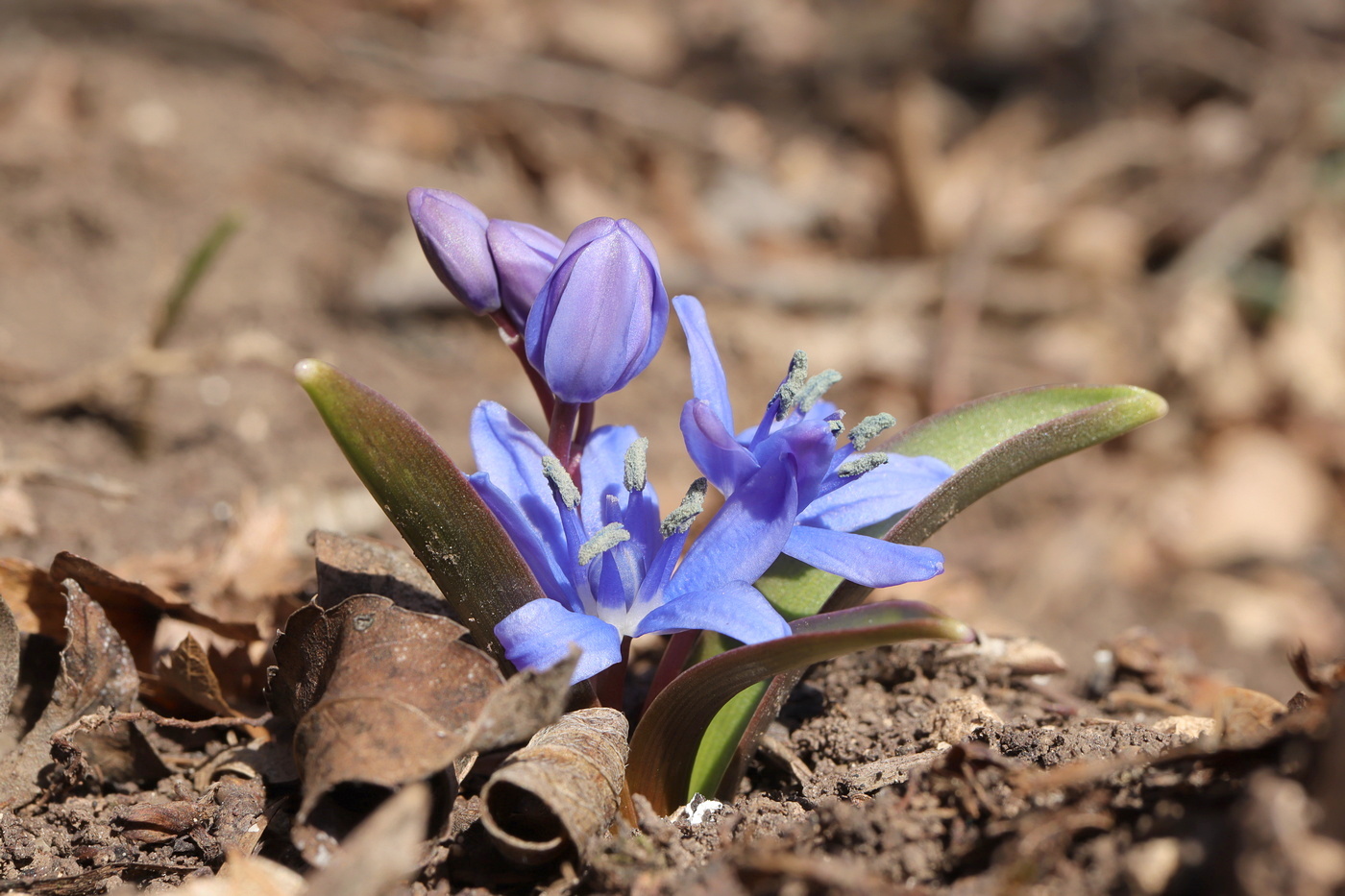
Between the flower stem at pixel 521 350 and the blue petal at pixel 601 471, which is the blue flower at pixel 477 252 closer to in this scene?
the flower stem at pixel 521 350

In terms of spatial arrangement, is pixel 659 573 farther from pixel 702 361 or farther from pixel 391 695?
pixel 391 695

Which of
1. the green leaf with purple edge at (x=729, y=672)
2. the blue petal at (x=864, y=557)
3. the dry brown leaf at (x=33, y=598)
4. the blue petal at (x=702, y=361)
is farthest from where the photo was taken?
the dry brown leaf at (x=33, y=598)

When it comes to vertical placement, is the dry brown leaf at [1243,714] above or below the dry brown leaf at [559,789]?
above

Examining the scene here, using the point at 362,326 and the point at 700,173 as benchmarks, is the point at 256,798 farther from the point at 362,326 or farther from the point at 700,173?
the point at 700,173

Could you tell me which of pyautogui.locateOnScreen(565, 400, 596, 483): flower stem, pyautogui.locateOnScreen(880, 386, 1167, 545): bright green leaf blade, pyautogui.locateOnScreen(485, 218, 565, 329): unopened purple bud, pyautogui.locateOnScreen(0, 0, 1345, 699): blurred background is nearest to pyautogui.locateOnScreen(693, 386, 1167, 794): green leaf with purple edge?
pyautogui.locateOnScreen(880, 386, 1167, 545): bright green leaf blade

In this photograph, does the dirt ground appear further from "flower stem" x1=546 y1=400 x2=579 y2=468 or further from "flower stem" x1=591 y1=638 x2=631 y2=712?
"flower stem" x1=546 y1=400 x2=579 y2=468

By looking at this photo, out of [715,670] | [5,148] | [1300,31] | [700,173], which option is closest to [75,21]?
[5,148]

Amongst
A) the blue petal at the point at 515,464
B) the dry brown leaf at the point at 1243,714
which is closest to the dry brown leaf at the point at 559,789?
the blue petal at the point at 515,464
